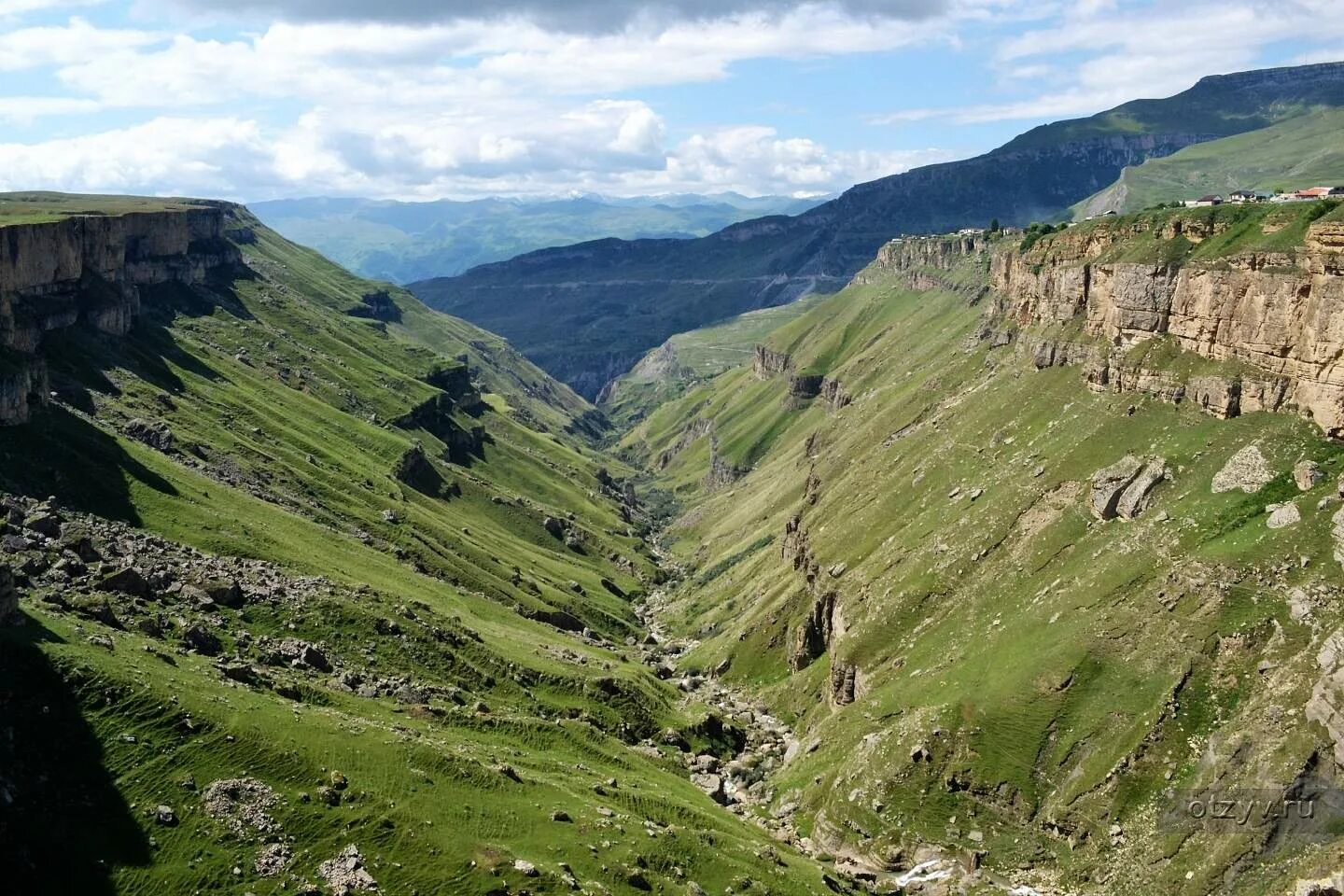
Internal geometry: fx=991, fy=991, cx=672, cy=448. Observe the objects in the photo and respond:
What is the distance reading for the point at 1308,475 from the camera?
4126 inches

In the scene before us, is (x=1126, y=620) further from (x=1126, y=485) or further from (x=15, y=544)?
(x=15, y=544)

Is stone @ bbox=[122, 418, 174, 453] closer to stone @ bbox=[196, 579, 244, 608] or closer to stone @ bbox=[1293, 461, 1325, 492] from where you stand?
stone @ bbox=[196, 579, 244, 608]

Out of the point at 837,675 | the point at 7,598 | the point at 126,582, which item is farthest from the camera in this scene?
the point at 837,675

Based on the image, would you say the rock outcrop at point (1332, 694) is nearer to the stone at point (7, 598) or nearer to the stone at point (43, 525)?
the stone at point (7, 598)

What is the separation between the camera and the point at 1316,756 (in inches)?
3164

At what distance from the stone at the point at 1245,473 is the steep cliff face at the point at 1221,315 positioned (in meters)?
7.11

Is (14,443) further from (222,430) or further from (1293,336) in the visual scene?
(1293,336)

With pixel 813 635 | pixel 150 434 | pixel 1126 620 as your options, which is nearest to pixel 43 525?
pixel 150 434

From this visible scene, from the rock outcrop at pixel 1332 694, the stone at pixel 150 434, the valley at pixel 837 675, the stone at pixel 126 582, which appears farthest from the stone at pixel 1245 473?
the stone at pixel 150 434

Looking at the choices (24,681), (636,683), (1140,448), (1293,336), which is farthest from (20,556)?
(1293,336)

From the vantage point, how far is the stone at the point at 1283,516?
101438mm

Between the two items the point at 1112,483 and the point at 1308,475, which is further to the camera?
the point at 1112,483

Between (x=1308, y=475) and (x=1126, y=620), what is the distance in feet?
79.0

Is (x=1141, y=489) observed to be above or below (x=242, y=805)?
above
